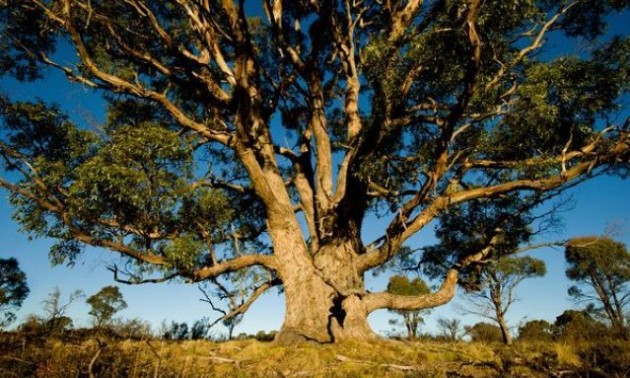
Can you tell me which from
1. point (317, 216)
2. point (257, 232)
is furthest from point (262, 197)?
point (257, 232)

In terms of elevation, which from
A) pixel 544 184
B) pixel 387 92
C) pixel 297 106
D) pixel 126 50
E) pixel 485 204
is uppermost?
pixel 297 106

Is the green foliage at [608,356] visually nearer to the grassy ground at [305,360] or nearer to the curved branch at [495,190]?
the grassy ground at [305,360]

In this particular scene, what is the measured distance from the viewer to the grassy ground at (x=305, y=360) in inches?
148

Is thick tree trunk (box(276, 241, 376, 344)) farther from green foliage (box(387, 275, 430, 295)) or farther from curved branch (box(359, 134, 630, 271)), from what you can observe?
green foliage (box(387, 275, 430, 295))

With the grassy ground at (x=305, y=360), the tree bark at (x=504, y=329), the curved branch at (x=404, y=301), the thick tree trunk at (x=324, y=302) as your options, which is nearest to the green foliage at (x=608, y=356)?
the grassy ground at (x=305, y=360)

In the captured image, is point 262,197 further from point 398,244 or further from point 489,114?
point 489,114

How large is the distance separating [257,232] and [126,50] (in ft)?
19.0

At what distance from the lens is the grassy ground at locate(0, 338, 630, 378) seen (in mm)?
3758

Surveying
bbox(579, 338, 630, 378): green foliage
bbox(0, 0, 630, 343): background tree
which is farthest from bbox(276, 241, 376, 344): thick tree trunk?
bbox(579, 338, 630, 378): green foliage

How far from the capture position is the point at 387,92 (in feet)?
28.0

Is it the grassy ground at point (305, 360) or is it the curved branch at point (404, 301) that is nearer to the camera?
the grassy ground at point (305, 360)

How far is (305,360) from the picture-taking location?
5.80 meters

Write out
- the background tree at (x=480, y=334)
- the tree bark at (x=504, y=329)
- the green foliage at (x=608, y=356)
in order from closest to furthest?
1. the green foliage at (x=608, y=356)
2. the background tree at (x=480, y=334)
3. the tree bark at (x=504, y=329)

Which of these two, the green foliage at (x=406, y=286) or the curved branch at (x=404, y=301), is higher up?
the green foliage at (x=406, y=286)
